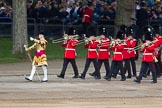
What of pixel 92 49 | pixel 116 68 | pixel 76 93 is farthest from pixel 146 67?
pixel 76 93

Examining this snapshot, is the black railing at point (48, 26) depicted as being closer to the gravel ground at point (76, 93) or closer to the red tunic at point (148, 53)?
the gravel ground at point (76, 93)

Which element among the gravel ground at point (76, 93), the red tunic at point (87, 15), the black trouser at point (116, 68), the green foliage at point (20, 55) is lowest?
the green foliage at point (20, 55)

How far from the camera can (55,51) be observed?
33781 millimetres

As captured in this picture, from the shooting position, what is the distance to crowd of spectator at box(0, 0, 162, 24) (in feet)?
123

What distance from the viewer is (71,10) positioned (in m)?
38.2

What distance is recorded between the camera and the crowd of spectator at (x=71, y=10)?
37.4m

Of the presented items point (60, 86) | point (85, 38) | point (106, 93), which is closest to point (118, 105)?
point (106, 93)

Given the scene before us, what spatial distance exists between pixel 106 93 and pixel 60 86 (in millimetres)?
2291

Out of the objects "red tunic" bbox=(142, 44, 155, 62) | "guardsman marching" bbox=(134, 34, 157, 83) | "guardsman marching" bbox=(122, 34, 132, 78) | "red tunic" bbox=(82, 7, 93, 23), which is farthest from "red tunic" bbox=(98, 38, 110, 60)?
"red tunic" bbox=(82, 7, 93, 23)

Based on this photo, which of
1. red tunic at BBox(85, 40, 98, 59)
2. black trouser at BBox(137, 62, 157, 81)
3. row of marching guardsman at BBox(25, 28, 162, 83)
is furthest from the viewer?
red tunic at BBox(85, 40, 98, 59)

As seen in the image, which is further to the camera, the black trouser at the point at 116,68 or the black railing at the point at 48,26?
the black railing at the point at 48,26

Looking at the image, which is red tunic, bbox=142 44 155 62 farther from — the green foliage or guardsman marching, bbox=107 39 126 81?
the green foliage

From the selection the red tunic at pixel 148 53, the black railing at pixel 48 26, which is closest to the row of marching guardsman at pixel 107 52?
the red tunic at pixel 148 53

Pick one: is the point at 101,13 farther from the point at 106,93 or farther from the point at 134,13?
the point at 106,93
